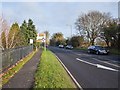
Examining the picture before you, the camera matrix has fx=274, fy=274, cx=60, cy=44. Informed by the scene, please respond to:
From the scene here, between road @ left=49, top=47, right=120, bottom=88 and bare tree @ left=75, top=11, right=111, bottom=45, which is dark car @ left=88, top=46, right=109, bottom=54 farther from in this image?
bare tree @ left=75, top=11, right=111, bottom=45

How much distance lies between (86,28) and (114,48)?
26.6m

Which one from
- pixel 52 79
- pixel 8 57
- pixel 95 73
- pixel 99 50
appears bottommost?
pixel 95 73

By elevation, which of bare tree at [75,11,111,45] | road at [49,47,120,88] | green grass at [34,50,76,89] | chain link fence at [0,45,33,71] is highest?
bare tree at [75,11,111,45]

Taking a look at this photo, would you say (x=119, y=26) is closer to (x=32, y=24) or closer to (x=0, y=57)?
(x=32, y=24)

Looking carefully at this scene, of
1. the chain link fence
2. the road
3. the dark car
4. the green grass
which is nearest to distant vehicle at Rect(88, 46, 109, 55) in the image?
the dark car

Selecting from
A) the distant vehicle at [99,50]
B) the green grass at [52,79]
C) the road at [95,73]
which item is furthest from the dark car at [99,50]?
the green grass at [52,79]

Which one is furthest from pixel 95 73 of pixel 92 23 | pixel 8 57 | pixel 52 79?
pixel 92 23

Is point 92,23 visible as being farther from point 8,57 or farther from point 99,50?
point 8,57

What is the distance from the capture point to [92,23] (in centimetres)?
7662

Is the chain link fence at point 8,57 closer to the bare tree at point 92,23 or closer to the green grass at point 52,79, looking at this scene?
the green grass at point 52,79

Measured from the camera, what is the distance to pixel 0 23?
38.7 meters

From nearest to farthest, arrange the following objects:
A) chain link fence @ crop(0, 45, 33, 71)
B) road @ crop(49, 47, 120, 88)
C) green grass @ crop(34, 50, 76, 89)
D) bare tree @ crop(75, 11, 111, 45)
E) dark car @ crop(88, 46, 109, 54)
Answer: green grass @ crop(34, 50, 76, 89) → road @ crop(49, 47, 120, 88) → chain link fence @ crop(0, 45, 33, 71) → dark car @ crop(88, 46, 109, 54) → bare tree @ crop(75, 11, 111, 45)

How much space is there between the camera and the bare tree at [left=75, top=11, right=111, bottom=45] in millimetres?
74994

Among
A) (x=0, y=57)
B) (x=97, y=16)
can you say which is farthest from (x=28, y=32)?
(x=0, y=57)
